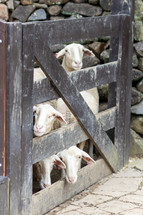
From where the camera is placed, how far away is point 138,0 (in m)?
6.49

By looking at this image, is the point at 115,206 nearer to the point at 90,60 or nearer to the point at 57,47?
the point at 90,60

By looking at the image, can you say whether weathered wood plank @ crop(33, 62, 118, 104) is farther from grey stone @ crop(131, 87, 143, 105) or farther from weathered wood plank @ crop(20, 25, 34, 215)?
grey stone @ crop(131, 87, 143, 105)

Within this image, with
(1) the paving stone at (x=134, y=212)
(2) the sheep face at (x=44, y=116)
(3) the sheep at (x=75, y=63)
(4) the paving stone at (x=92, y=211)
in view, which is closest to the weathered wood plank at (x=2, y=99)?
(2) the sheep face at (x=44, y=116)

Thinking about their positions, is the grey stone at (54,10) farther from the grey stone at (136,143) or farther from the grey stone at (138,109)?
the grey stone at (136,143)

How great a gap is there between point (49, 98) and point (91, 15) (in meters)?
2.23

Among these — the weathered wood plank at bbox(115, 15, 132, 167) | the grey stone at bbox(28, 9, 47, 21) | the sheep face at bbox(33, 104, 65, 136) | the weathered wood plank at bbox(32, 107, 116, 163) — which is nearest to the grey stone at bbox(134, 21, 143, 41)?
the weathered wood plank at bbox(115, 15, 132, 167)

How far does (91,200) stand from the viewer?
209 inches

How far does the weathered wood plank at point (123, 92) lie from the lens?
605 cm

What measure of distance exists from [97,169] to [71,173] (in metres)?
0.82

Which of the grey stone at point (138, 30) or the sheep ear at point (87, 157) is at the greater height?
the grey stone at point (138, 30)

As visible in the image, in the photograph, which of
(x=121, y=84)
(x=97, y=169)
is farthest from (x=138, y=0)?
(x=97, y=169)

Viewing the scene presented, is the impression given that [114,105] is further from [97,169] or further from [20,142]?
[20,142]

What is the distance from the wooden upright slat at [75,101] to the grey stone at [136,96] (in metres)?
0.80

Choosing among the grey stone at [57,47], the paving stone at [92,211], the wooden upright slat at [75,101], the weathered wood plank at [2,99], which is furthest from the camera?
the grey stone at [57,47]
